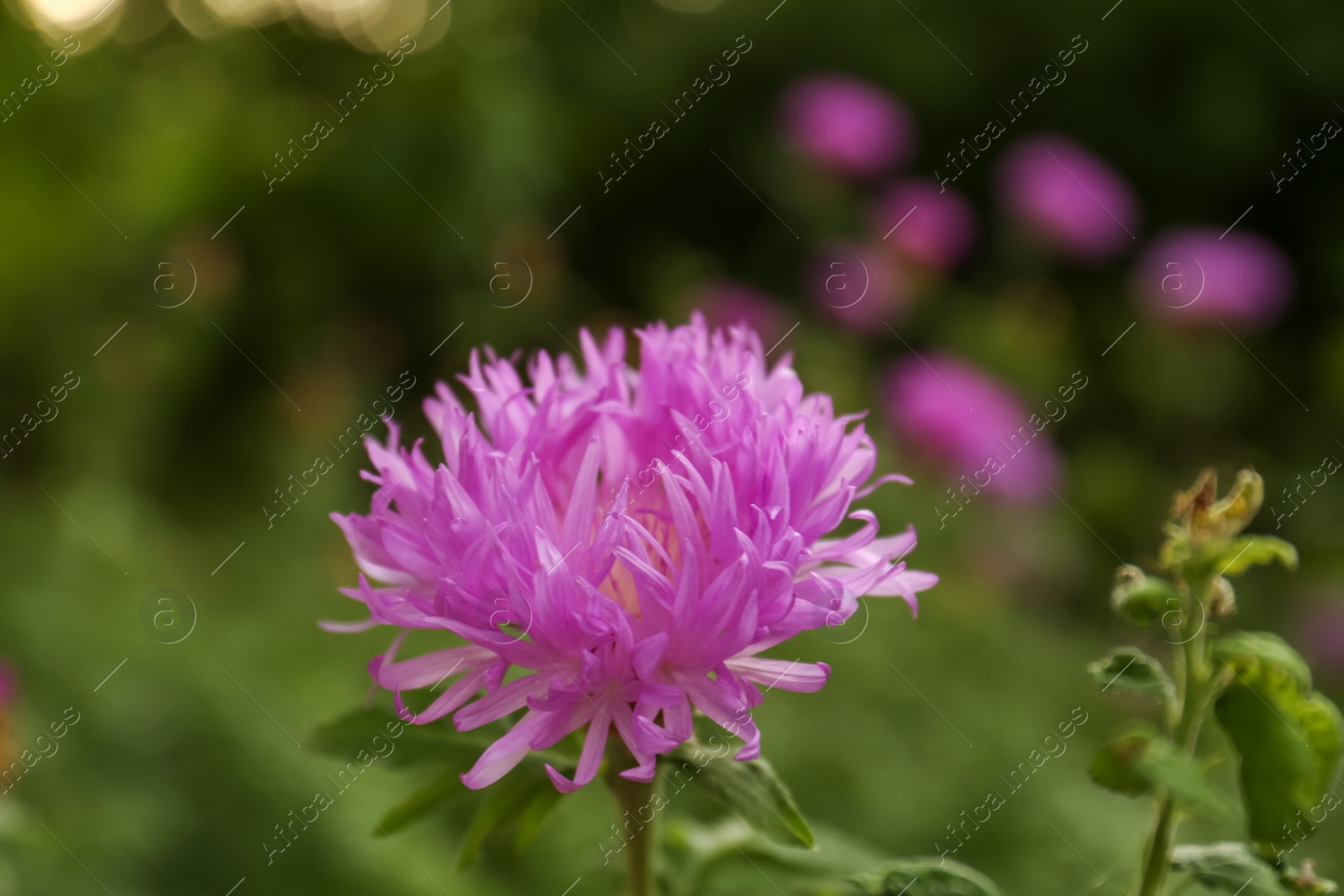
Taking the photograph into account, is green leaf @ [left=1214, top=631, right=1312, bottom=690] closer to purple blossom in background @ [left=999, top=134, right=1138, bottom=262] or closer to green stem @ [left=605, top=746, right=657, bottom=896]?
green stem @ [left=605, top=746, right=657, bottom=896]

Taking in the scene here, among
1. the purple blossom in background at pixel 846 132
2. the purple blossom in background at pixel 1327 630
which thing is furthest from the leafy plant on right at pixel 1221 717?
the purple blossom in background at pixel 1327 630

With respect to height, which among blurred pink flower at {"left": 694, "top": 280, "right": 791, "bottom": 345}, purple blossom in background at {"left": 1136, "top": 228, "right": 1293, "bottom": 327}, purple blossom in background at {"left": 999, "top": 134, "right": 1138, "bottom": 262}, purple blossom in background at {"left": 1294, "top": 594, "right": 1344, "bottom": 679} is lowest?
purple blossom in background at {"left": 1294, "top": 594, "right": 1344, "bottom": 679}

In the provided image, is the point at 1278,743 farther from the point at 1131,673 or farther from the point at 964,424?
the point at 964,424

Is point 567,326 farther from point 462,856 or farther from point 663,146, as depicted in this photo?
point 462,856

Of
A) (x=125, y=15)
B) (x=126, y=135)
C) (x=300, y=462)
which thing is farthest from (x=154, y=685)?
(x=125, y=15)

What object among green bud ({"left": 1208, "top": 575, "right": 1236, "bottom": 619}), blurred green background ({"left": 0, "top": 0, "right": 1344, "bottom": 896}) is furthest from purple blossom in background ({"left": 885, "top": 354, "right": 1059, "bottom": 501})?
green bud ({"left": 1208, "top": 575, "right": 1236, "bottom": 619})

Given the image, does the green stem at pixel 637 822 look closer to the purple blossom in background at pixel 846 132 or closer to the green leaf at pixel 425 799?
the green leaf at pixel 425 799
